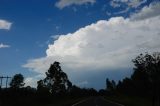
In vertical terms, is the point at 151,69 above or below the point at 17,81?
below

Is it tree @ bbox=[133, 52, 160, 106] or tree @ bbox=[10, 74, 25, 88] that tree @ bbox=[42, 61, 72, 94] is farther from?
tree @ bbox=[133, 52, 160, 106]

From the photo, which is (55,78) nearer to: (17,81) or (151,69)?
(17,81)

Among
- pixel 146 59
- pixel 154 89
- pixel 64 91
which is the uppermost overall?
pixel 64 91

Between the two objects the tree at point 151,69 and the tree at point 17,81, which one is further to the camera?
the tree at point 17,81

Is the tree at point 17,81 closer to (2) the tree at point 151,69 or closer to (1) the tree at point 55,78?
(1) the tree at point 55,78

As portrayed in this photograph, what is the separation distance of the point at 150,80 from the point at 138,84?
2962mm

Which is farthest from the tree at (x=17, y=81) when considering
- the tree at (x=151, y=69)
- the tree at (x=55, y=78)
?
the tree at (x=151, y=69)

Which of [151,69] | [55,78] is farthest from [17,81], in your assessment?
[151,69]

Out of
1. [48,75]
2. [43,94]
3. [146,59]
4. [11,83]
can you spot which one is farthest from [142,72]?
[11,83]

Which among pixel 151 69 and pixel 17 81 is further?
pixel 17 81

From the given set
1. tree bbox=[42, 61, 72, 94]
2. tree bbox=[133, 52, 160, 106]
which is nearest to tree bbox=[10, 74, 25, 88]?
tree bbox=[42, 61, 72, 94]

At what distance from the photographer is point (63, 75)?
10762 cm

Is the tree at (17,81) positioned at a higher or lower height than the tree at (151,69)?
higher

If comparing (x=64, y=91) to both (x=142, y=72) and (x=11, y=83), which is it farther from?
(x=142, y=72)
